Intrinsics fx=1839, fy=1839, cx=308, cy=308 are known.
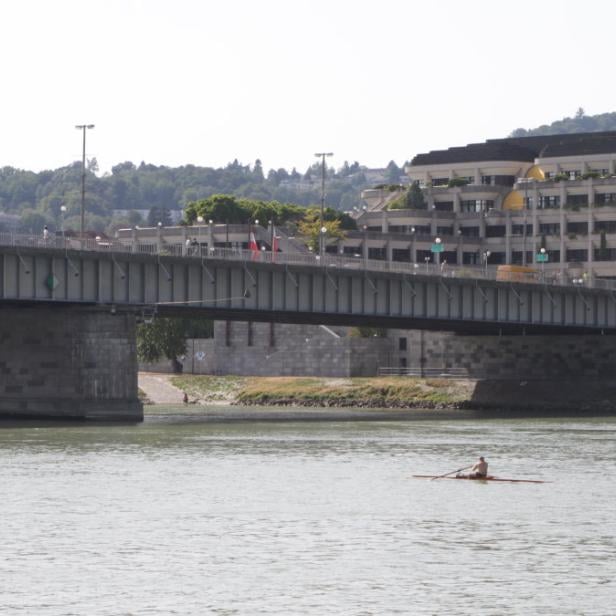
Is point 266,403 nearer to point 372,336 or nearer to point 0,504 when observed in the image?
point 372,336

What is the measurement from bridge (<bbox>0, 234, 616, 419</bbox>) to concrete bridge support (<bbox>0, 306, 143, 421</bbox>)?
0.07m

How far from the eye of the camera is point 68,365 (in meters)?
119

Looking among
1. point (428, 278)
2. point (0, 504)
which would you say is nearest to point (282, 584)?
point (0, 504)

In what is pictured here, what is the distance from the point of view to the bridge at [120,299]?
116m

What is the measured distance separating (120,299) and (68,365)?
5457 millimetres

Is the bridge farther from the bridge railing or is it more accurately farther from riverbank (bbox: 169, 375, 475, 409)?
riverbank (bbox: 169, 375, 475, 409)

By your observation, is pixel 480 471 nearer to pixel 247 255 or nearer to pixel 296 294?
pixel 296 294

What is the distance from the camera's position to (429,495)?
71500mm

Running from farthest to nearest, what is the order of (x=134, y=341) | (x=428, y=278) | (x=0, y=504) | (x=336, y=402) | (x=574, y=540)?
(x=336, y=402) → (x=428, y=278) → (x=134, y=341) → (x=0, y=504) → (x=574, y=540)


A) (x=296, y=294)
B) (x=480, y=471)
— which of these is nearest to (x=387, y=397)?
(x=296, y=294)

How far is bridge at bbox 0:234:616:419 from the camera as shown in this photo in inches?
4587

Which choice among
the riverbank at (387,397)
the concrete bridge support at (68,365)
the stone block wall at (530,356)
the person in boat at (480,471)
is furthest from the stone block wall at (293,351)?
the person in boat at (480,471)

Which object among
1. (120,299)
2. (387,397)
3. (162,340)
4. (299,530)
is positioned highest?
→ (120,299)

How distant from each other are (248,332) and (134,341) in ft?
208
